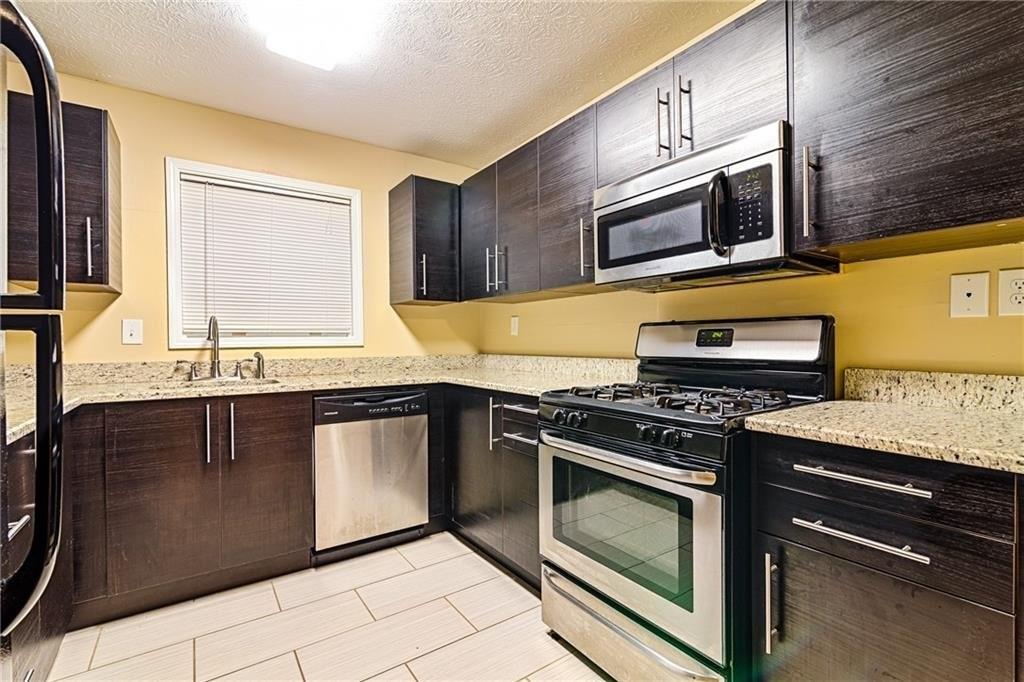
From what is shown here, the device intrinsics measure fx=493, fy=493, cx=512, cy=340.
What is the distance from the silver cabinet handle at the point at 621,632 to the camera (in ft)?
4.52

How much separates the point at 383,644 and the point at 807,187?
6.94ft

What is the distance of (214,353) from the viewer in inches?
103

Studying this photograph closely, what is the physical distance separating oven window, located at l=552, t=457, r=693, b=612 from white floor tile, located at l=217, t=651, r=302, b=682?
1.02m

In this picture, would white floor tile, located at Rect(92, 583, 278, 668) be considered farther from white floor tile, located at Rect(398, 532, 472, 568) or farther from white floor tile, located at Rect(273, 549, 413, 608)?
white floor tile, located at Rect(398, 532, 472, 568)

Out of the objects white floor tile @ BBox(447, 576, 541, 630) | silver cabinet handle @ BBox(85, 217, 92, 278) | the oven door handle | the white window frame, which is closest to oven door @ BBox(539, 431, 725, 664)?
the oven door handle

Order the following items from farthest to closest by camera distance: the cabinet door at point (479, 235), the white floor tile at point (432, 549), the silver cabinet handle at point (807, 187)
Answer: the cabinet door at point (479, 235), the white floor tile at point (432, 549), the silver cabinet handle at point (807, 187)

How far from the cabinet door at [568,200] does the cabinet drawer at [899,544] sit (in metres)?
1.22

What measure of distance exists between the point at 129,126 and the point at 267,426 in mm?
1694

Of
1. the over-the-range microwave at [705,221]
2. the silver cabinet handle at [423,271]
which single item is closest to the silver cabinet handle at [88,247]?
the silver cabinet handle at [423,271]

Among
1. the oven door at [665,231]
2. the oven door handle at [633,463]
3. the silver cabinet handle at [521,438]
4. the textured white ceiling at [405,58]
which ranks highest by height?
the textured white ceiling at [405,58]

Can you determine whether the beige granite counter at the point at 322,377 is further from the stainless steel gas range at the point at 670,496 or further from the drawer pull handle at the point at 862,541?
the drawer pull handle at the point at 862,541

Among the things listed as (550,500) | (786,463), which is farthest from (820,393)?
(550,500)

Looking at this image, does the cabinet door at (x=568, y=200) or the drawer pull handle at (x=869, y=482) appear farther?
the cabinet door at (x=568, y=200)

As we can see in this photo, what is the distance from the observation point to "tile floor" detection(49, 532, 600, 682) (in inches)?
66.8
